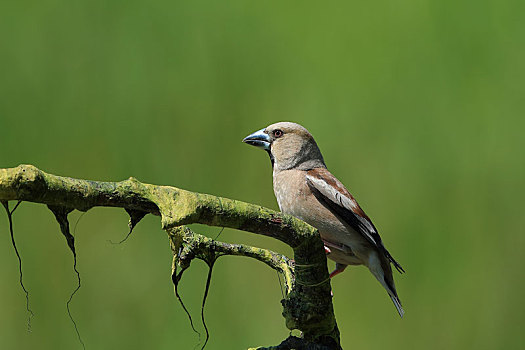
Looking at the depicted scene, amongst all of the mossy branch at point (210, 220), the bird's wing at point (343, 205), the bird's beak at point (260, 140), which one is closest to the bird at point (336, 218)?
the bird's wing at point (343, 205)

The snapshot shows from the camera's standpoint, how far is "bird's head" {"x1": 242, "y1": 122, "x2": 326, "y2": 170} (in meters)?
1.60

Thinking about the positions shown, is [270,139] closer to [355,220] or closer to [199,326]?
[355,220]

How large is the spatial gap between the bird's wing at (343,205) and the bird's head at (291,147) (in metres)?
0.10

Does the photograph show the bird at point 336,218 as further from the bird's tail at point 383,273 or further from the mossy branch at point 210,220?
the mossy branch at point 210,220

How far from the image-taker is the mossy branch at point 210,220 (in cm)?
59

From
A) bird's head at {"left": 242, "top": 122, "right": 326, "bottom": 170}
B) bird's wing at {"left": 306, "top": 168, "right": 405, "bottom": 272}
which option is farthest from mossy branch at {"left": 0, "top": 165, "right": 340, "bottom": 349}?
bird's head at {"left": 242, "top": 122, "right": 326, "bottom": 170}

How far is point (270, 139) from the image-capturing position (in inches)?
64.2

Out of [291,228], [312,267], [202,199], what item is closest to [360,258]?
[312,267]

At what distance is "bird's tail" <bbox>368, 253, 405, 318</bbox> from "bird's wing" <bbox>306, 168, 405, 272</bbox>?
0.03 metres

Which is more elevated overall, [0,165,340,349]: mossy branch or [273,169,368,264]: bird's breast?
[273,169,368,264]: bird's breast

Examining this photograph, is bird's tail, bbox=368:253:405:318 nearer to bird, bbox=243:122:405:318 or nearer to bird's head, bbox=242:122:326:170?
bird, bbox=243:122:405:318

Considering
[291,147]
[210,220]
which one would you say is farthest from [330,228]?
[210,220]

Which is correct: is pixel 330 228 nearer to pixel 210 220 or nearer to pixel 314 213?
pixel 314 213

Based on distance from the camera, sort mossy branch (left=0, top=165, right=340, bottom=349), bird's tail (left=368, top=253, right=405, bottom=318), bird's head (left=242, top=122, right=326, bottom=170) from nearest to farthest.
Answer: mossy branch (left=0, top=165, right=340, bottom=349)
bird's tail (left=368, top=253, right=405, bottom=318)
bird's head (left=242, top=122, right=326, bottom=170)
